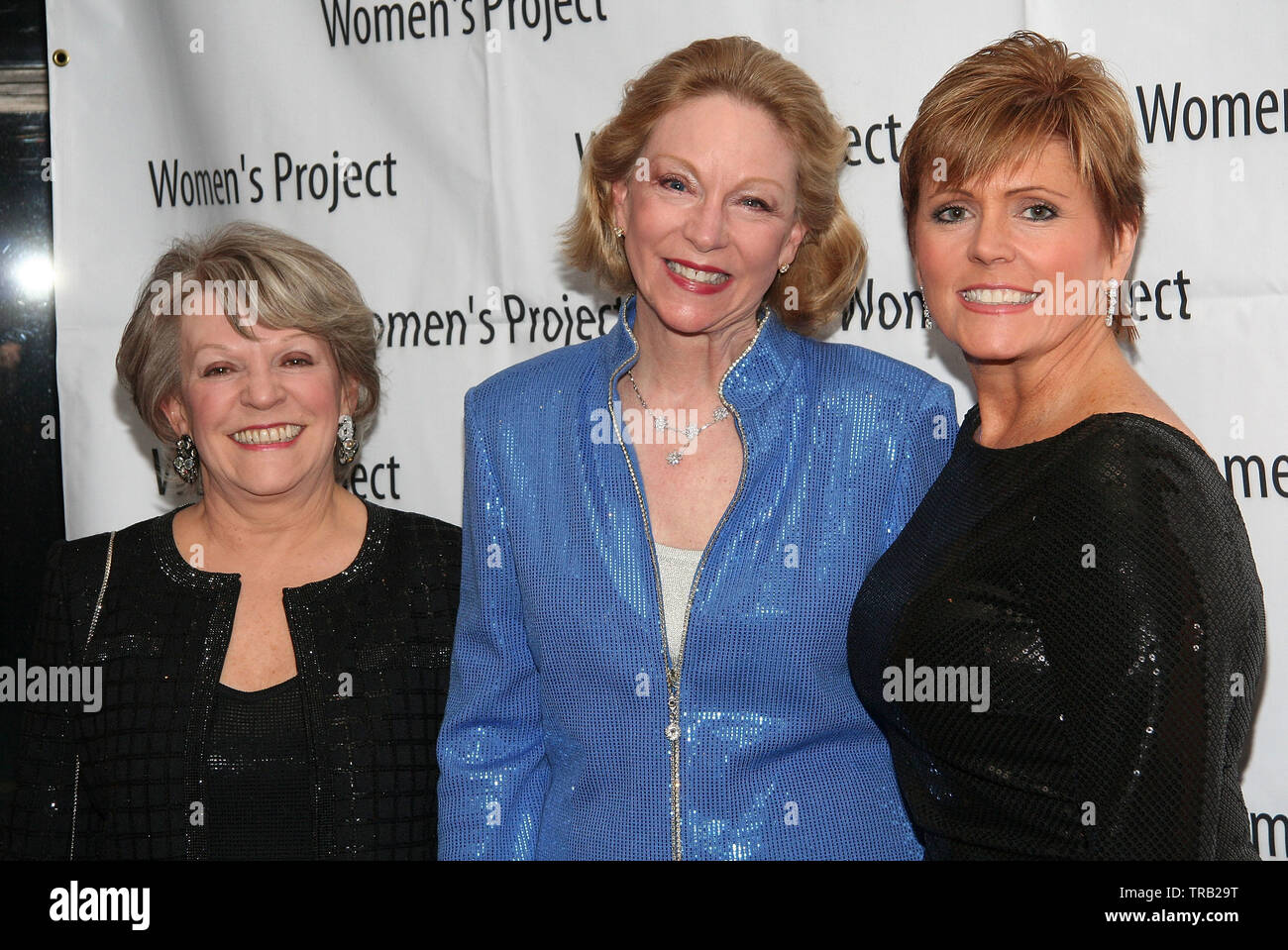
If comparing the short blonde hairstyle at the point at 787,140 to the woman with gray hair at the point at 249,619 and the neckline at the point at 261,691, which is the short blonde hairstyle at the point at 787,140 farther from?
the neckline at the point at 261,691

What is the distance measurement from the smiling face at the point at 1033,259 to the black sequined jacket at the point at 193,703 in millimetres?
1076

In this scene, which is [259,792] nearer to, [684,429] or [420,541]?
[420,541]

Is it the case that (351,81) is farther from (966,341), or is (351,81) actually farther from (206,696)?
(966,341)

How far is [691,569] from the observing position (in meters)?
1.92

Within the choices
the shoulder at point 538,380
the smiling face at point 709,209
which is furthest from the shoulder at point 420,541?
the smiling face at point 709,209

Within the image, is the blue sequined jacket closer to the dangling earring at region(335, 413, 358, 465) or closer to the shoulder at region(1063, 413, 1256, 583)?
the dangling earring at region(335, 413, 358, 465)

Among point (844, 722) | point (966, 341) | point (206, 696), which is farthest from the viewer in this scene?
point (206, 696)

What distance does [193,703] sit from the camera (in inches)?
82.7

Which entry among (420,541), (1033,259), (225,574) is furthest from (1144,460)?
(225,574)

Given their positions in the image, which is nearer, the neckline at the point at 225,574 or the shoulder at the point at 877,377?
the shoulder at the point at 877,377

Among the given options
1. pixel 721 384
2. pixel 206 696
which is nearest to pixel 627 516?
pixel 721 384

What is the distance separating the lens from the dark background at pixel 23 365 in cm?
286

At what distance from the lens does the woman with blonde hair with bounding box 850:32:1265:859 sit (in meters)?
1.39

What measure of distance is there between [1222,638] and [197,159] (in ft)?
7.71
